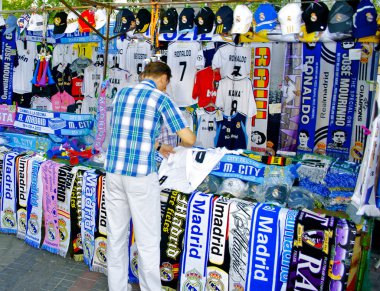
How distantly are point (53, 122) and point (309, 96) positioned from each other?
2.97m

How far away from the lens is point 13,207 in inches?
175

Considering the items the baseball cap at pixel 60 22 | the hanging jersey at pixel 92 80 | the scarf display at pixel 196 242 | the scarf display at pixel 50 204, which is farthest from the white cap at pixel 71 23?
the scarf display at pixel 196 242

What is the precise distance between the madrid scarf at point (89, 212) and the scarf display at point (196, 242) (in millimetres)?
948

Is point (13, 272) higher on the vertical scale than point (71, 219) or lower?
lower

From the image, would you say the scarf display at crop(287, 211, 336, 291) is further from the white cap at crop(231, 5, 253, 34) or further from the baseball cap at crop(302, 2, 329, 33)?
the white cap at crop(231, 5, 253, 34)

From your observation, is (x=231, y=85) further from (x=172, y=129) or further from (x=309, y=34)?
(x=172, y=129)

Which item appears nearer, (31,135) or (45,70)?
(31,135)

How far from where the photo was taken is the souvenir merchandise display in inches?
118

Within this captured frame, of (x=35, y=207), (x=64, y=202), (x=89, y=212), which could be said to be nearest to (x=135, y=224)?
(x=89, y=212)

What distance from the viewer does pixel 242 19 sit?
4066 mm

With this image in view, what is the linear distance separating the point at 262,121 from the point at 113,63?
235 cm

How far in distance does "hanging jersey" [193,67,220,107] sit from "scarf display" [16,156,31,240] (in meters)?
2.15

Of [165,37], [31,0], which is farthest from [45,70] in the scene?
[31,0]

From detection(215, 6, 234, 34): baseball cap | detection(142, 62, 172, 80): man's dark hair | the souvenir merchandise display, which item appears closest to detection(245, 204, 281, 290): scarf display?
the souvenir merchandise display
